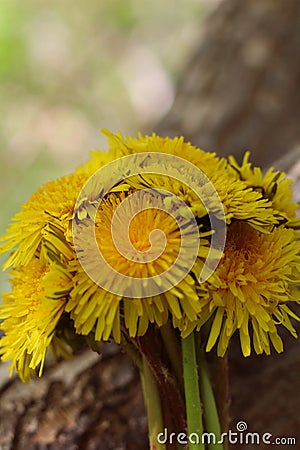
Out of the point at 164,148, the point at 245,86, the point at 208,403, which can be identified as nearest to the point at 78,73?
the point at 245,86

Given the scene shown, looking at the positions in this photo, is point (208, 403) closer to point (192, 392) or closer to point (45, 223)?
point (192, 392)

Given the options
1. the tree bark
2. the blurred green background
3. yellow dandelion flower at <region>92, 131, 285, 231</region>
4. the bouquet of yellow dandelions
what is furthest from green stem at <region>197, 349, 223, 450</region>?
the blurred green background

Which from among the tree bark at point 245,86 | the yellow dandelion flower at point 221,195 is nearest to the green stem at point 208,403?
the yellow dandelion flower at point 221,195

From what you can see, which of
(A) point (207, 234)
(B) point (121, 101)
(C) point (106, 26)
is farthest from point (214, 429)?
(C) point (106, 26)

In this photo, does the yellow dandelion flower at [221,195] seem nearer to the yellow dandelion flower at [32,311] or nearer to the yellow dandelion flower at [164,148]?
the yellow dandelion flower at [164,148]

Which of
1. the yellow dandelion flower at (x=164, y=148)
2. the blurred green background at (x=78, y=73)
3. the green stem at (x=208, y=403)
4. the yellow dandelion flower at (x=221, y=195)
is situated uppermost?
the blurred green background at (x=78, y=73)

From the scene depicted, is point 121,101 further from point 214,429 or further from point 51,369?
point 214,429

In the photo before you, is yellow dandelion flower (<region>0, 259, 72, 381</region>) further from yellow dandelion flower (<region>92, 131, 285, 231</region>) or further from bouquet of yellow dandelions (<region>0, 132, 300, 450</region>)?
yellow dandelion flower (<region>92, 131, 285, 231</region>)

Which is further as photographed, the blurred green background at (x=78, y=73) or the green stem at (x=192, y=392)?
the blurred green background at (x=78, y=73)
